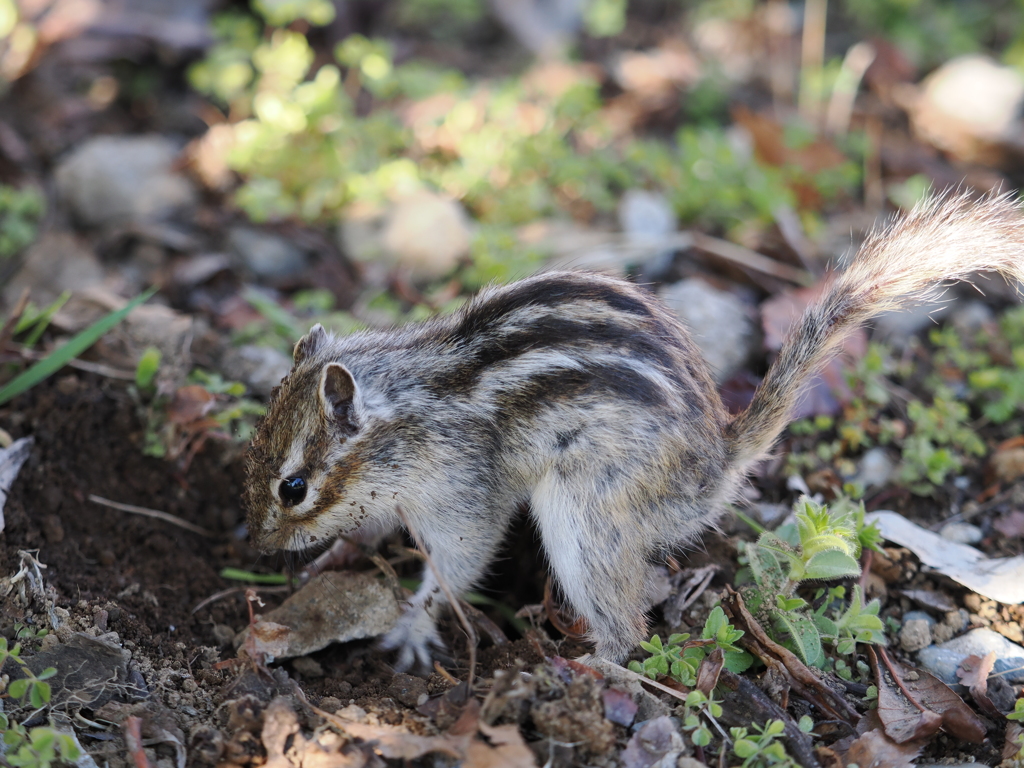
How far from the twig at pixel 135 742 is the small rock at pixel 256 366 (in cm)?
198

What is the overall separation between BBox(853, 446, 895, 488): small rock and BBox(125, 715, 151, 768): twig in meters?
3.33

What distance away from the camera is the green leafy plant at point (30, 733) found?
2602mm

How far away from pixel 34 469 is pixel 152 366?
0.69 metres

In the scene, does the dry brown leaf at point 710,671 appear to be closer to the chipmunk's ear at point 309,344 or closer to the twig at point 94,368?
the chipmunk's ear at point 309,344

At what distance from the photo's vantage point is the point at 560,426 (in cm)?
351

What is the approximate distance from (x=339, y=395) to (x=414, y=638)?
1085mm

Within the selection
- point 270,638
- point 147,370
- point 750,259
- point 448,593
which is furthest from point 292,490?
point 750,259

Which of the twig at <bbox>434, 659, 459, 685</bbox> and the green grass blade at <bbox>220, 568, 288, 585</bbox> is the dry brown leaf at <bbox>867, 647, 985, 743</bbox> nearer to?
the twig at <bbox>434, 659, 459, 685</bbox>

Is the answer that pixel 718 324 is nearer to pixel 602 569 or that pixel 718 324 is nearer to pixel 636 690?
pixel 602 569

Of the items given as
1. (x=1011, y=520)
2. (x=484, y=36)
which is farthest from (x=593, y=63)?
(x=1011, y=520)

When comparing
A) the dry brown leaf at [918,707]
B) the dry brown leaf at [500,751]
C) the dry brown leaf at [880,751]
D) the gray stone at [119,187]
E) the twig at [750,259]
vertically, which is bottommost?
the dry brown leaf at [880,751]

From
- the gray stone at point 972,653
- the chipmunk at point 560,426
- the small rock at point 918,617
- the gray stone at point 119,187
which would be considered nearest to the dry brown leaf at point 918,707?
the gray stone at point 972,653

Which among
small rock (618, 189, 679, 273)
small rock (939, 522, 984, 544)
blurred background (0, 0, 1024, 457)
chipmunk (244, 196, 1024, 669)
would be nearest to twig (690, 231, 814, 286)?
blurred background (0, 0, 1024, 457)

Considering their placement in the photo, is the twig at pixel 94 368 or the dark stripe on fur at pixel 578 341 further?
the twig at pixel 94 368
